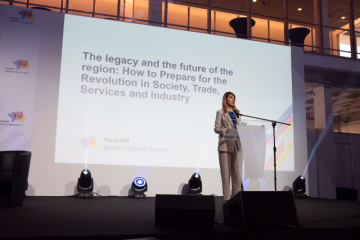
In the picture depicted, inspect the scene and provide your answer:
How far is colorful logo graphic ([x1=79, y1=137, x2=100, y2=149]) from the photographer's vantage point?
513 cm

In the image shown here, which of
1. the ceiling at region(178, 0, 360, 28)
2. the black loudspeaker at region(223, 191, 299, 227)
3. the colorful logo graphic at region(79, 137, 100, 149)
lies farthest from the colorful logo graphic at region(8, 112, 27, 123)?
the ceiling at region(178, 0, 360, 28)

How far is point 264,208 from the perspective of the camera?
2.25m

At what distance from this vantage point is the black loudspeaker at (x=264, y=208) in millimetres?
2207

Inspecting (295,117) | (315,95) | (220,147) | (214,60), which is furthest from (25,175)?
(315,95)

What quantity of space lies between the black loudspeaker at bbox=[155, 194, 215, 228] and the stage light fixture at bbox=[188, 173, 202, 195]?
118 inches

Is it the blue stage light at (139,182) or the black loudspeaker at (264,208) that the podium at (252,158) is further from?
the blue stage light at (139,182)

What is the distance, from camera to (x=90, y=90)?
5270mm

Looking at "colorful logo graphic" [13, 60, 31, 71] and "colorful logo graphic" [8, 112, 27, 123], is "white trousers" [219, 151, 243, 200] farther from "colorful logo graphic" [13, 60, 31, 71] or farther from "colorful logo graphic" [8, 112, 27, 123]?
"colorful logo graphic" [13, 60, 31, 71]

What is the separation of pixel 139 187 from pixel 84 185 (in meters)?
0.86

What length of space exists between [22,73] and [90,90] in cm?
115

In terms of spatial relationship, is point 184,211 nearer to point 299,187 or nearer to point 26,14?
point 299,187

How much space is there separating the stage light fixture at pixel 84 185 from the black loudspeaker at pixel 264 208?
3.11m

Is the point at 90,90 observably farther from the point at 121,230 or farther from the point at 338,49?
the point at 338,49

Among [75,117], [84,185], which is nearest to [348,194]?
[84,185]
